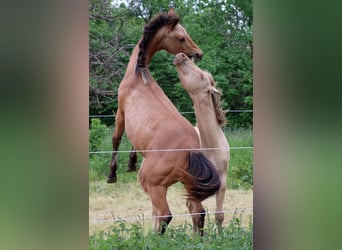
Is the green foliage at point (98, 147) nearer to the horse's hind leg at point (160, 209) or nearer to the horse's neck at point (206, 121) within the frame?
the horse's hind leg at point (160, 209)

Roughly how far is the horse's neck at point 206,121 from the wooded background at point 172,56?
0.14ft

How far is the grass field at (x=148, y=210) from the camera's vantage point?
272 cm

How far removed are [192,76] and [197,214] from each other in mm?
691

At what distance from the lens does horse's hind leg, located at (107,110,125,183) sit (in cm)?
275

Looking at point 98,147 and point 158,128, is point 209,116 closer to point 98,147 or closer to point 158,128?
point 158,128

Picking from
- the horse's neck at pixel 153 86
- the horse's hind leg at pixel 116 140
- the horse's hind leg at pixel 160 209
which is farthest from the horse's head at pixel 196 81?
the horse's hind leg at pixel 160 209

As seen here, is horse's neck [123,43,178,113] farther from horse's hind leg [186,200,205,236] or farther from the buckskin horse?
horse's hind leg [186,200,205,236]

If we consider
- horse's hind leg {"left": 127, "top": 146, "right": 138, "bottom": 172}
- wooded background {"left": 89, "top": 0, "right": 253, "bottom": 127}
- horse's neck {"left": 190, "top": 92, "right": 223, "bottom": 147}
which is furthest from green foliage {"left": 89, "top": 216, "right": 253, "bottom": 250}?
wooded background {"left": 89, "top": 0, "right": 253, "bottom": 127}

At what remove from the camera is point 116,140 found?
2754 mm

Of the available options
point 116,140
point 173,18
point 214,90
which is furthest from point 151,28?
point 116,140

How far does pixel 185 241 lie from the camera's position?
2.89 metres
